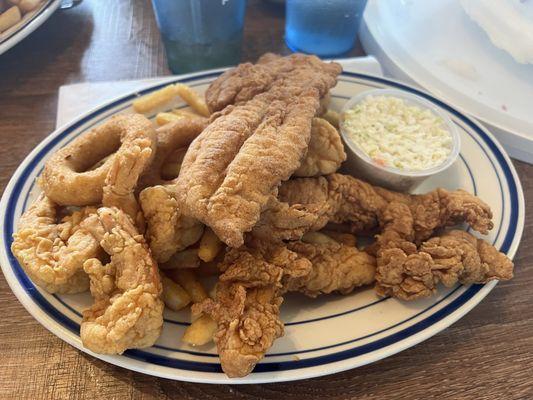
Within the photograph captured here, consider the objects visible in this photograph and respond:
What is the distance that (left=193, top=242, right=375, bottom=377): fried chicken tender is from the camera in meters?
1.33

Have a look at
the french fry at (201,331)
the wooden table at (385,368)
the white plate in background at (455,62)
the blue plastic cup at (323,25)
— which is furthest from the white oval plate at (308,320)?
the blue plastic cup at (323,25)

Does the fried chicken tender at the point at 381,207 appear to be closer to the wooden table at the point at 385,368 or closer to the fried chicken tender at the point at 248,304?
the fried chicken tender at the point at 248,304

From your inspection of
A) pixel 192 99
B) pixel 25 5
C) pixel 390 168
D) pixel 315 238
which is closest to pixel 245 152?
pixel 315 238

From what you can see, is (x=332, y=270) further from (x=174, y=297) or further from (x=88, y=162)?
(x=88, y=162)

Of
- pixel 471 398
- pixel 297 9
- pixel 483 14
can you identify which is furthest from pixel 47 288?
pixel 483 14

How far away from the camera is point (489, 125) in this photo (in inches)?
97.4

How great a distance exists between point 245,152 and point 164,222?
1.19 feet

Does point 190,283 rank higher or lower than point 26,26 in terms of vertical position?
lower

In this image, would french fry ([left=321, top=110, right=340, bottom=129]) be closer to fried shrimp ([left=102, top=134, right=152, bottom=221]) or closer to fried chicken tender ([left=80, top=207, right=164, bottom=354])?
fried shrimp ([left=102, top=134, right=152, bottom=221])

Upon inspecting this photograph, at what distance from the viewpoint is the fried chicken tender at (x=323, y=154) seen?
178 cm

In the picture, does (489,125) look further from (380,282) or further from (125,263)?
(125,263)

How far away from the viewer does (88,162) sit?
1.80 m

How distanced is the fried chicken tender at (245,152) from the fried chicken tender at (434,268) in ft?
1.74

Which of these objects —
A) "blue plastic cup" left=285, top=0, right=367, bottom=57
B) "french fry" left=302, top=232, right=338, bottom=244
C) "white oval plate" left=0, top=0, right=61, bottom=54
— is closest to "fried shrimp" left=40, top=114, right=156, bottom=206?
"french fry" left=302, top=232, right=338, bottom=244
